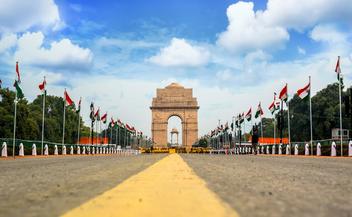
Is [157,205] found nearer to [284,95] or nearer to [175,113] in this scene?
[284,95]

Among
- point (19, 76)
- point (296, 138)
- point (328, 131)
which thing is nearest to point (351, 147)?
point (19, 76)

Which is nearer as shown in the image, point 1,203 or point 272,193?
point 1,203

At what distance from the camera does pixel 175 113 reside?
478 ft

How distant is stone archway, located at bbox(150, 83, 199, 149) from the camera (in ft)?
477

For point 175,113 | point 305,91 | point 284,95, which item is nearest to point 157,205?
point 305,91

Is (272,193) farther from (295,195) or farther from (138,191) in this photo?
(138,191)

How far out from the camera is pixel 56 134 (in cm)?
9825

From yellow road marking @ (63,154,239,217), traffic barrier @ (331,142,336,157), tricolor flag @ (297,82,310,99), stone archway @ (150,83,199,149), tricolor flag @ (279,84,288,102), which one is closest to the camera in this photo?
yellow road marking @ (63,154,239,217)

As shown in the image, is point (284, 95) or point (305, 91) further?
point (284, 95)

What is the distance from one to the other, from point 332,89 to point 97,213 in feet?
296

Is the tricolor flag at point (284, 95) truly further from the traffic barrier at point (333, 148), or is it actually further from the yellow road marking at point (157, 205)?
the yellow road marking at point (157, 205)

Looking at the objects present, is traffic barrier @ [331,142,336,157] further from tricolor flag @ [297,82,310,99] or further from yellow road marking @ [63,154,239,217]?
yellow road marking @ [63,154,239,217]

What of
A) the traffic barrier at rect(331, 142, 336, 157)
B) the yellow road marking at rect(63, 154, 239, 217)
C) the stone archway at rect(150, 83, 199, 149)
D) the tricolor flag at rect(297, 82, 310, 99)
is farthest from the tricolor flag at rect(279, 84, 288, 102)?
the stone archway at rect(150, 83, 199, 149)

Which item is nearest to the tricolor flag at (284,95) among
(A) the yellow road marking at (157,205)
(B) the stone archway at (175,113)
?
(A) the yellow road marking at (157,205)
